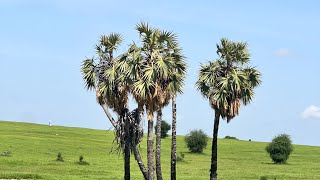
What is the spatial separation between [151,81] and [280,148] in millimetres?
66678

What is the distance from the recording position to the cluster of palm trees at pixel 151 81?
118 ft

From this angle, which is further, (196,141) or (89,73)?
(196,141)

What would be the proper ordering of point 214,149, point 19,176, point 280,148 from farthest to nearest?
point 280,148 < point 19,176 < point 214,149

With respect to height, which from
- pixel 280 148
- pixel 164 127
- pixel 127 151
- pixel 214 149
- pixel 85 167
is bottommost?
pixel 85 167

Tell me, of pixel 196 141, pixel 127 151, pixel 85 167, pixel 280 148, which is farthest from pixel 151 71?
pixel 196 141

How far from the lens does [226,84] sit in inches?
1551

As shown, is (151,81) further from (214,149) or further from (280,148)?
(280,148)

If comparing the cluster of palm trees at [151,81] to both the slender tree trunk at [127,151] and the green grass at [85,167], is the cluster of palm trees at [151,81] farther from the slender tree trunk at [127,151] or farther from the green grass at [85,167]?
the green grass at [85,167]

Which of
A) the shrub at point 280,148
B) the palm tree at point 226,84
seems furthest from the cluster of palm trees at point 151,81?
the shrub at point 280,148

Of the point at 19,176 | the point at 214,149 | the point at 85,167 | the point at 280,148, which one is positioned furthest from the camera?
the point at 280,148

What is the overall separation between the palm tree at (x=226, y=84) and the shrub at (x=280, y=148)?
2270 inches

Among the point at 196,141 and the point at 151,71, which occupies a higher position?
the point at 151,71

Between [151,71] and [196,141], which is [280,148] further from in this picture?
[151,71]

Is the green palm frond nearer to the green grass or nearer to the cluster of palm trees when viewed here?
the cluster of palm trees
